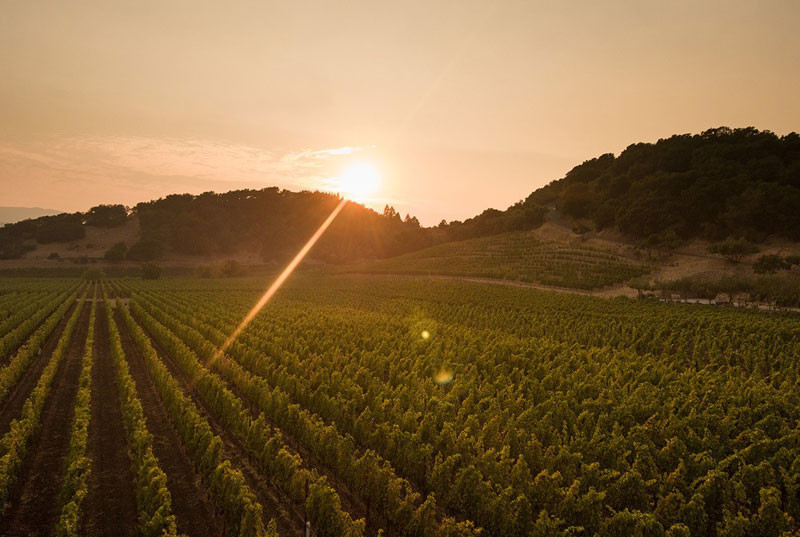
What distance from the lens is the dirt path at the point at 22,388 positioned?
1654 cm

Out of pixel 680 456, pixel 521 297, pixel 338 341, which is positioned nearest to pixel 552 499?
pixel 680 456

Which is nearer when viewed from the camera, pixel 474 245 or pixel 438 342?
pixel 438 342

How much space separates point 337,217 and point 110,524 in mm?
159411

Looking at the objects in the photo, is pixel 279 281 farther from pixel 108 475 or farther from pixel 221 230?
pixel 108 475

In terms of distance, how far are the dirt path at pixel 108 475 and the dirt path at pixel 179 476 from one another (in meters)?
0.94

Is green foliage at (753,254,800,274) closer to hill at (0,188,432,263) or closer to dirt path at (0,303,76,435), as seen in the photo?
dirt path at (0,303,76,435)

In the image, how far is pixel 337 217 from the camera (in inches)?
6555

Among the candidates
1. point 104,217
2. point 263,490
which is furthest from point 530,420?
point 104,217

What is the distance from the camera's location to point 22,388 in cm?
1980

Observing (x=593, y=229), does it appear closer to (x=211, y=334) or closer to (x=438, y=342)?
(x=438, y=342)

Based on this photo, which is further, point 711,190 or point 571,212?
point 571,212

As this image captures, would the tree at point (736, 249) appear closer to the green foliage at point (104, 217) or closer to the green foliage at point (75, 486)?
the green foliage at point (75, 486)

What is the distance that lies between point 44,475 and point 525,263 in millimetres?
73435

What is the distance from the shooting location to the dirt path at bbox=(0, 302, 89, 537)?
1026 centimetres
